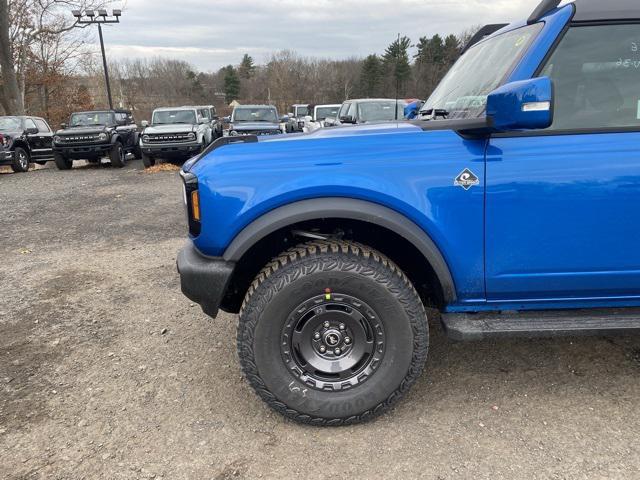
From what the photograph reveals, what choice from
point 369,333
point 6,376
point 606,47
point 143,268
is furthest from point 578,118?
point 143,268

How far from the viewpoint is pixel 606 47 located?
95.4 inches

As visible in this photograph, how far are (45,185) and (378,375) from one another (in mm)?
11868

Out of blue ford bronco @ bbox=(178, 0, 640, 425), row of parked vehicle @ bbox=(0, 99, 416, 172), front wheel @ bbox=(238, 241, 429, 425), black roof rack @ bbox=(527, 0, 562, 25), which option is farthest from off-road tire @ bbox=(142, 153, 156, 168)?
black roof rack @ bbox=(527, 0, 562, 25)

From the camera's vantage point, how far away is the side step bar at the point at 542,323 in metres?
2.35

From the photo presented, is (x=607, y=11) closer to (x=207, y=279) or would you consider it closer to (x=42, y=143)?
(x=207, y=279)

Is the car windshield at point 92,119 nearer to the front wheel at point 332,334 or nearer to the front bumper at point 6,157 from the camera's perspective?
the front bumper at point 6,157

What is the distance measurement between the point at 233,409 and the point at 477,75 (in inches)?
96.0

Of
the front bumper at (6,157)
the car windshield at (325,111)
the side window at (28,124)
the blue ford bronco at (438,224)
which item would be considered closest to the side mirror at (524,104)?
the blue ford bronco at (438,224)

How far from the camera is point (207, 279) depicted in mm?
2447

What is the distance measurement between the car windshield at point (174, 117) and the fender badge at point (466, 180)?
46.8 feet

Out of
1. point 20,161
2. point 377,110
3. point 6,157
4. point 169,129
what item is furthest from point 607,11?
point 20,161

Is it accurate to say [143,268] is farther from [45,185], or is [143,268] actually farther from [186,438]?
[45,185]

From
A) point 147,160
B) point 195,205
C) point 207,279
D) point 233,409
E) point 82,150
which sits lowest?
point 233,409

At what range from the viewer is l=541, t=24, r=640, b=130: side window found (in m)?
2.40
